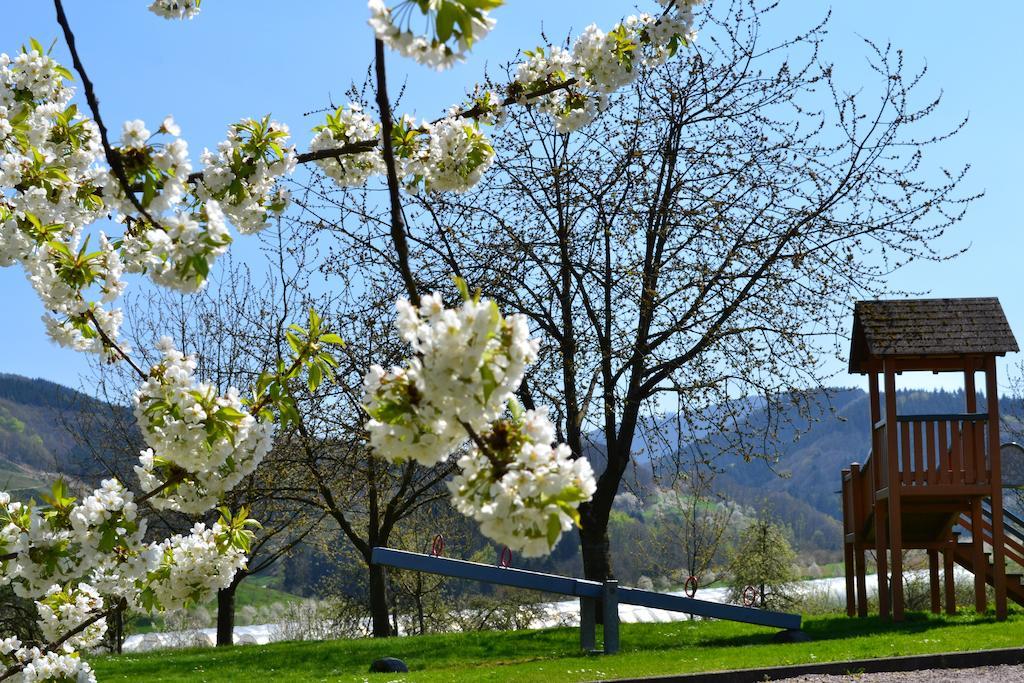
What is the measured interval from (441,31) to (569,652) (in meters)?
10.2

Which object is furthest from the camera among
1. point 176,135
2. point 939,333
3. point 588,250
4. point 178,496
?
point 588,250

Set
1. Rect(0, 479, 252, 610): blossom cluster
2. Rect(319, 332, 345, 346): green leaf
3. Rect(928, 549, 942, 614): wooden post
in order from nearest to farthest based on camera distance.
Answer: Rect(319, 332, 345, 346): green leaf < Rect(0, 479, 252, 610): blossom cluster < Rect(928, 549, 942, 614): wooden post

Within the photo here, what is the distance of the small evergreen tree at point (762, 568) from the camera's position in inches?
1374

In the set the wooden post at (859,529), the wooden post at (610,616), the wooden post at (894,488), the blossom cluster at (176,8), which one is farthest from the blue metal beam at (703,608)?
the blossom cluster at (176,8)

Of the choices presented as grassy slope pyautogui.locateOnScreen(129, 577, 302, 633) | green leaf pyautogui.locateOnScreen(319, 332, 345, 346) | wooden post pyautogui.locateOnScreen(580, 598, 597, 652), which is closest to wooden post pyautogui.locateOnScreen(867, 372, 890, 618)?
wooden post pyautogui.locateOnScreen(580, 598, 597, 652)

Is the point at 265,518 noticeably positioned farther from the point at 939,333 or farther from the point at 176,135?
the point at 176,135

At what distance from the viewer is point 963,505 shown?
1364 cm

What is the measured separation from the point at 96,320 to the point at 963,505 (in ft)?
39.5

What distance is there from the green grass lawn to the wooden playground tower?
90 centimetres

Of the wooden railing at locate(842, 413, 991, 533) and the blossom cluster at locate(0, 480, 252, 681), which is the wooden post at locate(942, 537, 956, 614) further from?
the blossom cluster at locate(0, 480, 252, 681)

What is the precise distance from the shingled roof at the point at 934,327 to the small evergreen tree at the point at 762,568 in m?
22.0

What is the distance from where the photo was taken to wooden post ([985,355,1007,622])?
1273 centimetres

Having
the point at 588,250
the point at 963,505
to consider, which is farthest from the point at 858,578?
the point at 588,250

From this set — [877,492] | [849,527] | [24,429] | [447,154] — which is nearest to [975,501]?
[877,492]
